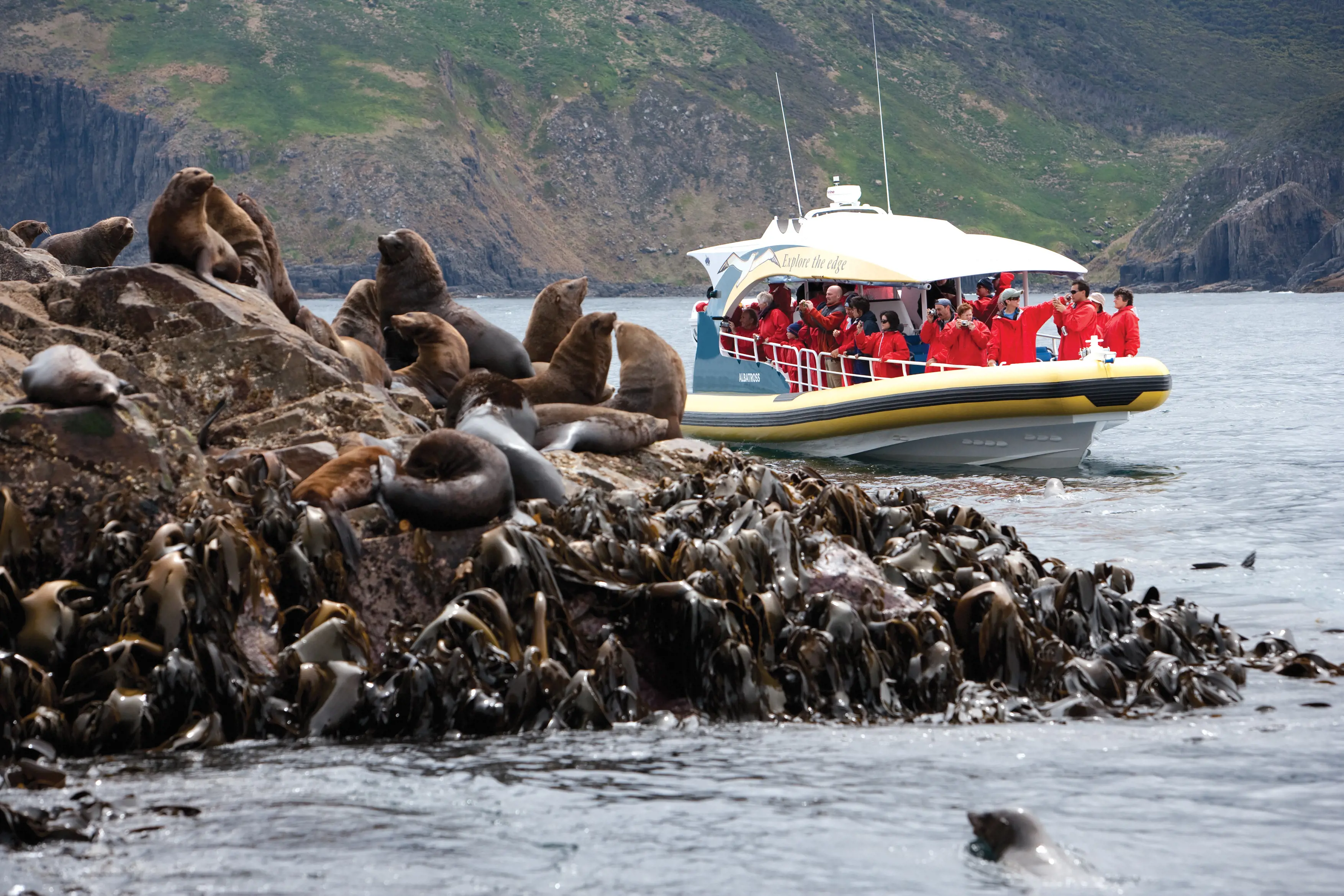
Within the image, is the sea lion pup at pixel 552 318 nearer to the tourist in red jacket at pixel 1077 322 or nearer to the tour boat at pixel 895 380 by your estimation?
the tour boat at pixel 895 380

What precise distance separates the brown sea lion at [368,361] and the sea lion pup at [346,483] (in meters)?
2.93

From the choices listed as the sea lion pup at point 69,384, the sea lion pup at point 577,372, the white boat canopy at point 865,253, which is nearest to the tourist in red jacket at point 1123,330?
the white boat canopy at point 865,253

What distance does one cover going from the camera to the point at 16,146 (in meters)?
128

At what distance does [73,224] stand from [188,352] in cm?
12993

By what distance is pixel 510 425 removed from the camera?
8.63m

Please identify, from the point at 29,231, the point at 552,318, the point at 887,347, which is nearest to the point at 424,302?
the point at 552,318

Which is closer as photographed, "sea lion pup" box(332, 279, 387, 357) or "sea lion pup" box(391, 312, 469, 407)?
"sea lion pup" box(391, 312, 469, 407)

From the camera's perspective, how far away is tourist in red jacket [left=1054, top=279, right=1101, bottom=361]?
16.9 meters

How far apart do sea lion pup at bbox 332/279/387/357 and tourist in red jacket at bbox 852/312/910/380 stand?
6.90 m

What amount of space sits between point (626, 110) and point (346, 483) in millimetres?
142307

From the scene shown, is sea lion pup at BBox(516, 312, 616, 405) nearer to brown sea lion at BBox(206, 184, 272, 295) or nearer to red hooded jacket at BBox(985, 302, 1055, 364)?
brown sea lion at BBox(206, 184, 272, 295)

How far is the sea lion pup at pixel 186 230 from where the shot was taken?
9.24 m

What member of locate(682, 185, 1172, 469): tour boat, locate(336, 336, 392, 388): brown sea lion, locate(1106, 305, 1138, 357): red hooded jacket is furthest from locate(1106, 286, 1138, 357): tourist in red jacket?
locate(336, 336, 392, 388): brown sea lion

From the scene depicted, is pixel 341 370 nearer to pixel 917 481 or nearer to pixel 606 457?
pixel 606 457
